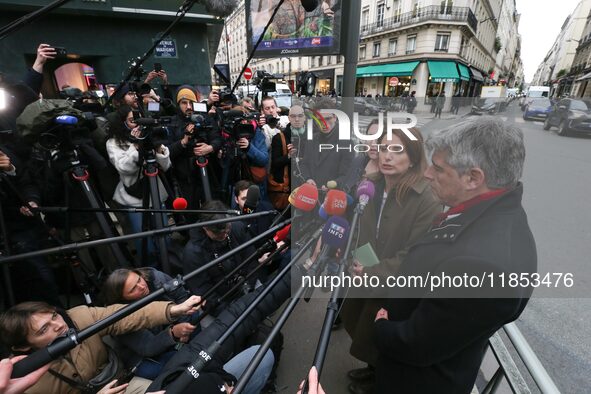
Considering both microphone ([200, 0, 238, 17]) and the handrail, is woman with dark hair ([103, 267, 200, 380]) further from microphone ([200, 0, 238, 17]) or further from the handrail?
microphone ([200, 0, 238, 17])

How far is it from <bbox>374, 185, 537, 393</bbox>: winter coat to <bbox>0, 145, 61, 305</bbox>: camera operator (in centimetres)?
260

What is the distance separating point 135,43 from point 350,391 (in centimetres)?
902

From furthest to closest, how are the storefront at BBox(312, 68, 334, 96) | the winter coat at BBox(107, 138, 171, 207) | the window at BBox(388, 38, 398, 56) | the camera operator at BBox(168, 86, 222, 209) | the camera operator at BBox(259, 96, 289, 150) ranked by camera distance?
the storefront at BBox(312, 68, 334, 96) → the window at BBox(388, 38, 398, 56) → the camera operator at BBox(259, 96, 289, 150) → the camera operator at BBox(168, 86, 222, 209) → the winter coat at BBox(107, 138, 171, 207)

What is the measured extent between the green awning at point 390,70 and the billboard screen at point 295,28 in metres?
21.4

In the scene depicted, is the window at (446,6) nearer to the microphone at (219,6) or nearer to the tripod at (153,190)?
the microphone at (219,6)

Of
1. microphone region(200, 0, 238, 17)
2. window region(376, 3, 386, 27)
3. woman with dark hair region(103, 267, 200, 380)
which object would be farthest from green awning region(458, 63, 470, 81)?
woman with dark hair region(103, 267, 200, 380)

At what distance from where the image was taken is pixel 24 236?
2150 mm

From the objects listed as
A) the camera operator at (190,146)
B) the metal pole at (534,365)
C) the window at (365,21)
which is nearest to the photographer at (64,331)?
the metal pole at (534,365)

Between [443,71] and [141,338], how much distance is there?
998 inches

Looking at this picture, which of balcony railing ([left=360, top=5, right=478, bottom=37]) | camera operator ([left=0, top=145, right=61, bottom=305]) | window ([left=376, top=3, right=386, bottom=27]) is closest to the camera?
camera operator ([left=0, top=145, right=61, bottom=305])

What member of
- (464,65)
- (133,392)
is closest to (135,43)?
(133,392)

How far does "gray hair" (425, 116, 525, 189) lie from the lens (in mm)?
929

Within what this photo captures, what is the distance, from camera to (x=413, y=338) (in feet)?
3.41

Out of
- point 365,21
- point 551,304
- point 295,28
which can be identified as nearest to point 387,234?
point 551,304
